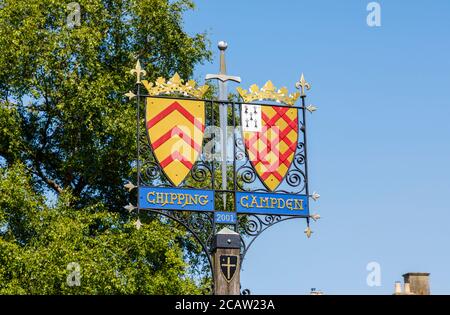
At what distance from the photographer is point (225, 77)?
15.2m

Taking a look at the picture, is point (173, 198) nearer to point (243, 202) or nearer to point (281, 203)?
point (243, 202)

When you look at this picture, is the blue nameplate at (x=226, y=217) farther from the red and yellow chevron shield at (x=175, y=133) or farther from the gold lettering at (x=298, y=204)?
the gold lettering at (x=298, y=204)

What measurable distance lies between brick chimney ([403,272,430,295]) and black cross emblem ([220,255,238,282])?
2169cm

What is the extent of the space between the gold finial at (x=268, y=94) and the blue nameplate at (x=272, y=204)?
65.4 inches

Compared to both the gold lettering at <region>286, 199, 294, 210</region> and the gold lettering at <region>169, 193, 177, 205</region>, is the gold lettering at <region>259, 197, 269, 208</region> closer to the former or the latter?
the gold lettering at <region>286, 199, 294, 210</region>

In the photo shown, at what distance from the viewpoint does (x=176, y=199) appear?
14219mm

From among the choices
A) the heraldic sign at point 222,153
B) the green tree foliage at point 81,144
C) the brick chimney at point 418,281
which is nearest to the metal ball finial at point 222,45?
the heraldic sign at point 222,153

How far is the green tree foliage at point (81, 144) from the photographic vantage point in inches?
965

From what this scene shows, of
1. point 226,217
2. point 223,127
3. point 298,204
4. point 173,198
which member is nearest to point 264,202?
point 298,204

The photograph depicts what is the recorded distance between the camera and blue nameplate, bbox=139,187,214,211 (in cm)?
1405

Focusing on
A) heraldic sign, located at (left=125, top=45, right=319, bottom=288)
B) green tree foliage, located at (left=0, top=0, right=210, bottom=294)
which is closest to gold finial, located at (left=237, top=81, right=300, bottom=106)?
heraldic sign, located at (left=125, top=45, right=319, bottom=288)

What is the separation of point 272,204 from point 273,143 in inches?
46.6
